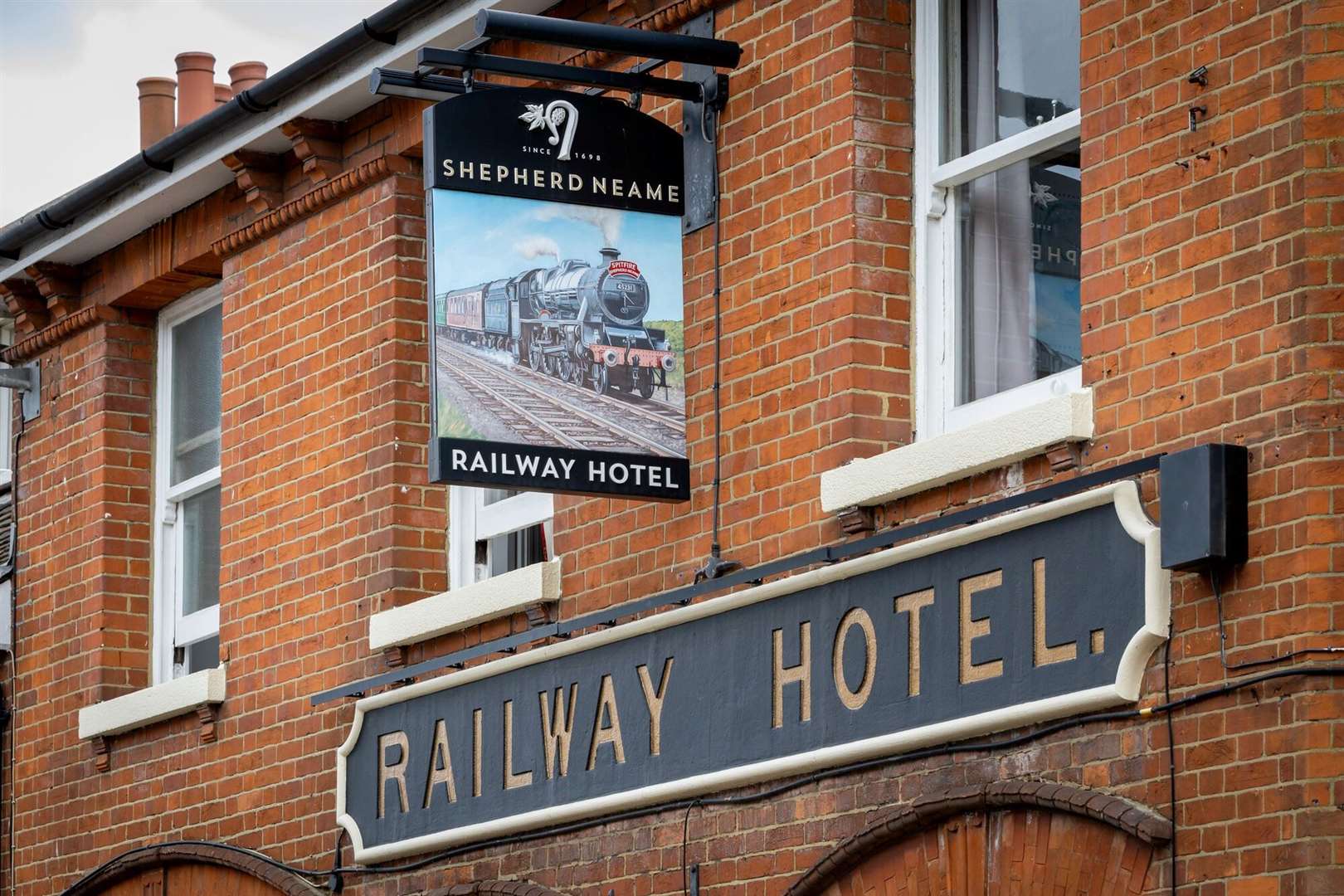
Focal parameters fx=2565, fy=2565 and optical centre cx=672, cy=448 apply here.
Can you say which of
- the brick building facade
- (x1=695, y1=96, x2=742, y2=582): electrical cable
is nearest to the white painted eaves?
the brick building facade

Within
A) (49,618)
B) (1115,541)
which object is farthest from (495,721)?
(49,618)

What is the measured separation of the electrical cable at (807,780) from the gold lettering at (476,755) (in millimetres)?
237

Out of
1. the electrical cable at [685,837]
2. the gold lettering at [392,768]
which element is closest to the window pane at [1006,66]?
the electrical cable at [685,837]

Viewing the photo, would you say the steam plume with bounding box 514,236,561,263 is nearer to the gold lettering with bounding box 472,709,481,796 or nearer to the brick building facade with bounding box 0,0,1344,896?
the brick building facade with bounding box 0,0,1344,896

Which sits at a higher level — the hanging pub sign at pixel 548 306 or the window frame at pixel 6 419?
the window frame at pixel 6 419

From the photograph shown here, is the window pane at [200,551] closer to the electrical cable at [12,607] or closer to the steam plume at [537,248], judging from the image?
the electrical cable at [12,607]

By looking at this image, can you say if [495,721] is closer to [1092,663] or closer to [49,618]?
[1092,663]

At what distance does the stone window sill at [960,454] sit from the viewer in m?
8.41

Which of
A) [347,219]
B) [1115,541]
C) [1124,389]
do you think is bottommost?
[1115,541]

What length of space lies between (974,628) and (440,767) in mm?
3580

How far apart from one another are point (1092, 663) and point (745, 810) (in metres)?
2.04

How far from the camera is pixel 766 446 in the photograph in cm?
997

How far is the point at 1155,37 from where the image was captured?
832 cm

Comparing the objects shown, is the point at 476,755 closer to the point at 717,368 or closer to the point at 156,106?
the point at 717,368
